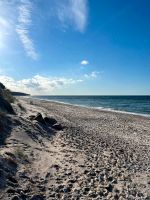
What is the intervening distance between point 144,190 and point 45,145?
21.3 ft

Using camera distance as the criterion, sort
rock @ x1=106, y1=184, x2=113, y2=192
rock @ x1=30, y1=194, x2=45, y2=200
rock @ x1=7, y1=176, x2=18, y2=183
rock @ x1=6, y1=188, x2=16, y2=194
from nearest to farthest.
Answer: rock @ x1=6, y1=188, x2=16, y2=194 → rock @ x1=30, y1=194, x2=45, y2=200 → rock @ x1=7, y1=176, x2=18, y2=183 → rock @ x1=106, y1=184, x2=113, y2=192

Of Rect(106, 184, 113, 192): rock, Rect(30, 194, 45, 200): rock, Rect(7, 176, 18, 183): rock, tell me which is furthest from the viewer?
Rect(106, 184, 113, 192): rock

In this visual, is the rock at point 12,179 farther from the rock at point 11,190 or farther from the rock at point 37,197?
the rock at point 37,197

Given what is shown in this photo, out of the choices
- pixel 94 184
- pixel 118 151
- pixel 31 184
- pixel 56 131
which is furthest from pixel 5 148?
pixel 56 131

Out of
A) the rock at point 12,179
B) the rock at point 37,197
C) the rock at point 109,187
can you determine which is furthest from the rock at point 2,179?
the rock at point 109,187

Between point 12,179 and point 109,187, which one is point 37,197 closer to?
point 12,179

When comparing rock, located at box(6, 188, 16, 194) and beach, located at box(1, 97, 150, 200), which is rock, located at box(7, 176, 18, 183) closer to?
beach, located at box(1, 97, 150, 200)

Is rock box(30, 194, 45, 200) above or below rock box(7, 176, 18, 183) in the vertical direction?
below

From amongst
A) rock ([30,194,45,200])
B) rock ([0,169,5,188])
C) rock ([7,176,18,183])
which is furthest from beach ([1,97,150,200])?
rock ([0,169,5,188])

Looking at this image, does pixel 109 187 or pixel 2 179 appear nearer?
pixel 2 179

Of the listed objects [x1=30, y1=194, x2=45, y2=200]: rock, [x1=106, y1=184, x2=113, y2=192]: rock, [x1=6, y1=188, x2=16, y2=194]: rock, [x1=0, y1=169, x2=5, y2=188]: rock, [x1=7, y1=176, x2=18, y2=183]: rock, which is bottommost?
[x1=106, y1=184, x2=113, y2=192]: rock

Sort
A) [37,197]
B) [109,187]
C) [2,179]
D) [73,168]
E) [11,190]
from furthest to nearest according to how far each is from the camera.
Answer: [73,168] → [109,187] → [2,179] → [37,197] → [11,190]

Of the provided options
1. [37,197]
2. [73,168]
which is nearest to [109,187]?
[73,168]

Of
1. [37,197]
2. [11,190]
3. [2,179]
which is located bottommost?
[37,197]
